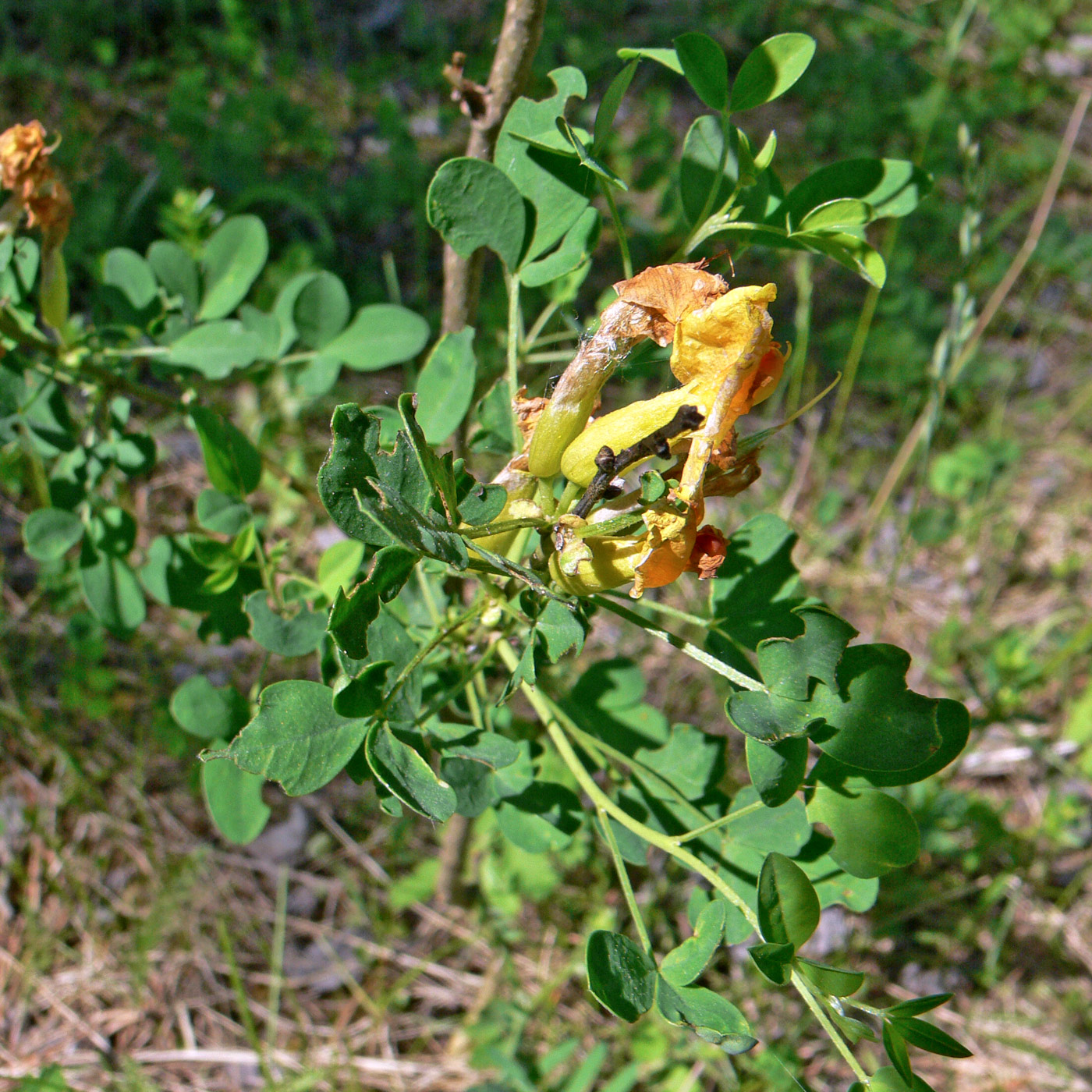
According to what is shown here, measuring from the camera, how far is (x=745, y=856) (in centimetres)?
128

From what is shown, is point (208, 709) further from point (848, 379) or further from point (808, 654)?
point (848, 379)

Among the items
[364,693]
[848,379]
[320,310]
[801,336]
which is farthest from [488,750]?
[848,379]

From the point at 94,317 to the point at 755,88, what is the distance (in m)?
1.24

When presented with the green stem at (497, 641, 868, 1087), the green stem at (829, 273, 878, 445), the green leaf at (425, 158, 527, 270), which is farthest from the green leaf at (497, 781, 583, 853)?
the green stem at (829, 273, 878, 445)

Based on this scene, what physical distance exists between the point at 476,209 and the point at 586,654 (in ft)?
5.61

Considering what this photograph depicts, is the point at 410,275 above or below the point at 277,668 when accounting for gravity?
above

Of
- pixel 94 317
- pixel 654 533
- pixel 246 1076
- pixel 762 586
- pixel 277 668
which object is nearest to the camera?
pixel 654 533

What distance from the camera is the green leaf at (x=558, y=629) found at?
997 millimetres

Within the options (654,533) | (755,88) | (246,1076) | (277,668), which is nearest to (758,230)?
(755,88)

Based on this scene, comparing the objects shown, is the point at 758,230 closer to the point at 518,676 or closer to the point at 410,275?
the point at 518,676

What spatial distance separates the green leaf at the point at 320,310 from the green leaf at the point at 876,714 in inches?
46.2

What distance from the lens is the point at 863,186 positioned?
1.31 metres

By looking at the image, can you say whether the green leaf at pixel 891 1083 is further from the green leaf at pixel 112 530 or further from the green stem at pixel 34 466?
the green stem at pixel 34 466

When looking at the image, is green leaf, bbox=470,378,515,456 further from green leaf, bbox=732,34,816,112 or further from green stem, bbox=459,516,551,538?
green leaf, bbox=732,34,816,112
